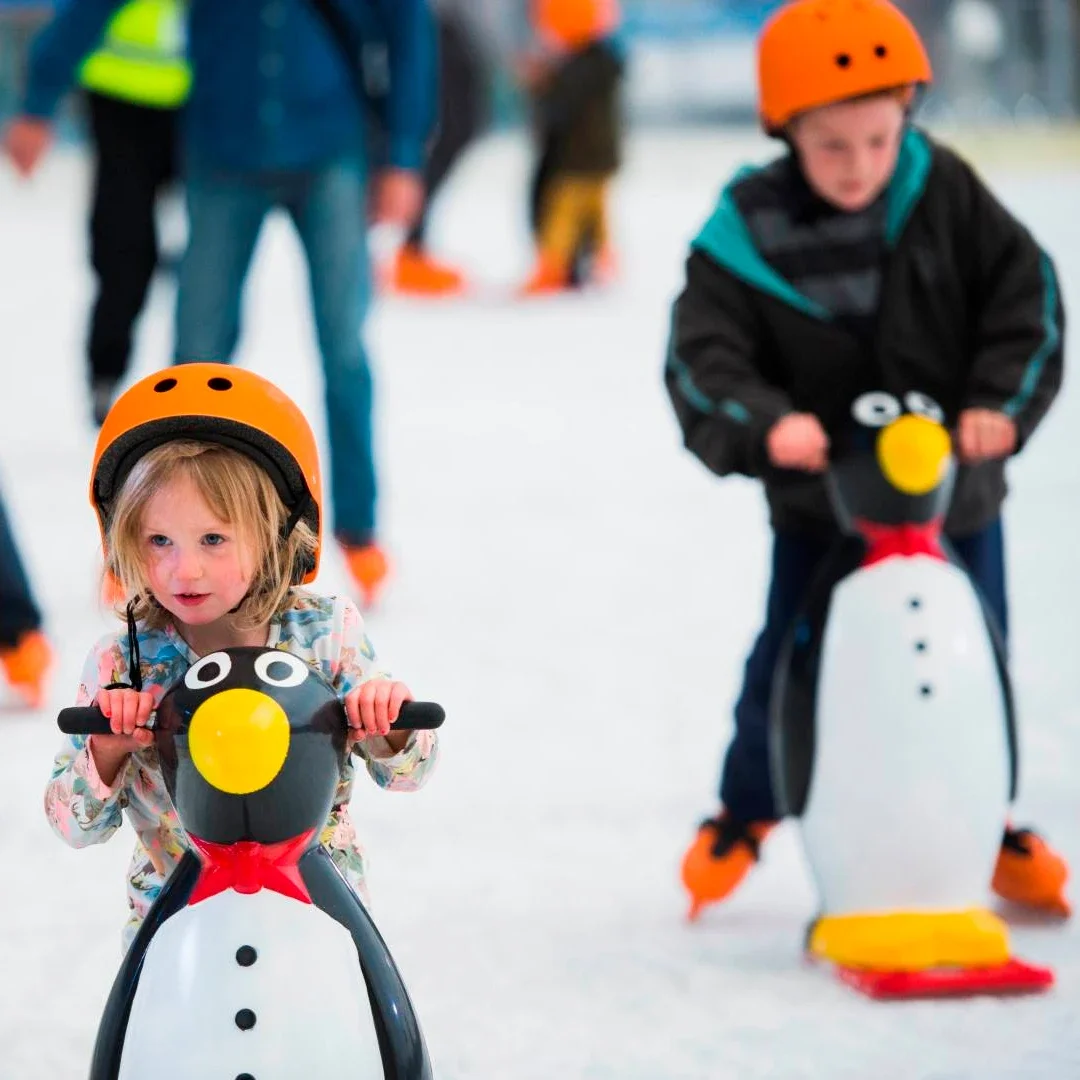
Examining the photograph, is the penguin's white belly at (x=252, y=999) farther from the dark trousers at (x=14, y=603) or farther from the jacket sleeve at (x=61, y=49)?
the jacket sleeve at (x=61, y=49)

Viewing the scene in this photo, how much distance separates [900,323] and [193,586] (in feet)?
3.61

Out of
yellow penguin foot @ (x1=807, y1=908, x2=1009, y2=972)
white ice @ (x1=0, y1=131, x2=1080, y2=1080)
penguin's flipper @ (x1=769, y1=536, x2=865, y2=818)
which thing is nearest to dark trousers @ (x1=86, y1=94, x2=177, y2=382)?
white ice @ (x1=0, y1=131, x2=1080, y2=1080)

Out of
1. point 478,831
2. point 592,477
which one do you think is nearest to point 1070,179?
point 592,477

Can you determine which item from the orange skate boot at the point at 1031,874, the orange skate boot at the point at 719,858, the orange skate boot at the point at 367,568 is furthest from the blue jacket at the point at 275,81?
the orange skate boot at the point at 1031,874

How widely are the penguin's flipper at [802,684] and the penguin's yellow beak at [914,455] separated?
0.12 meters

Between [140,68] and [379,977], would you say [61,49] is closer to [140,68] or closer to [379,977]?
[140,68]

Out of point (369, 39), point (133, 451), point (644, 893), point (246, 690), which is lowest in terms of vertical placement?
point (644, 893)

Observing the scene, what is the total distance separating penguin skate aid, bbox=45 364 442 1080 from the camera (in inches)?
68.9

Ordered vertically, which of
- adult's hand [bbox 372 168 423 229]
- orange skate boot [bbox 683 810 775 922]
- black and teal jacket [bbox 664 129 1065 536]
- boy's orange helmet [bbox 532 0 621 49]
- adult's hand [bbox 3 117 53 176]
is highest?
boy's orange helmet [bbox 532 0 621 49]

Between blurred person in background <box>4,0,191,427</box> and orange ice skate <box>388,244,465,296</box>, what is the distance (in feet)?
12.5

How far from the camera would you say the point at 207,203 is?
13.6ft

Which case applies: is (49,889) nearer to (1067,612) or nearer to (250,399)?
(250,399)

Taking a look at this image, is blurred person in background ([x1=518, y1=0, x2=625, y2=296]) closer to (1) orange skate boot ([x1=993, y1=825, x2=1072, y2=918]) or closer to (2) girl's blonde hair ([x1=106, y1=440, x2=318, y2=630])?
(1) orange skate boot ([x1=993, y1=825, x2=1072, y2=918])

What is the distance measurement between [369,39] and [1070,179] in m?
8.52
